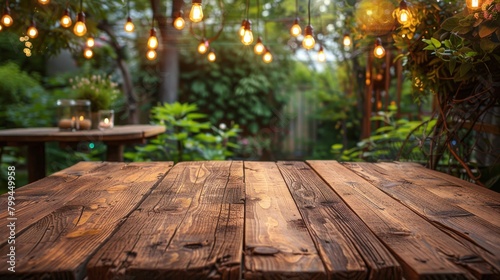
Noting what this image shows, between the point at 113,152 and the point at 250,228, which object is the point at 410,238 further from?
the point at 113,152

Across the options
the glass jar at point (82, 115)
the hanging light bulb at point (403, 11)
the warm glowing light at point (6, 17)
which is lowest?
the glass jar at point (82, 115)

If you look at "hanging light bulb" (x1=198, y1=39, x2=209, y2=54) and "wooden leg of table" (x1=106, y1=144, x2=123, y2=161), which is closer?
"hanging light bulb" (x1=198, y1=39, x2=209, y2=54)

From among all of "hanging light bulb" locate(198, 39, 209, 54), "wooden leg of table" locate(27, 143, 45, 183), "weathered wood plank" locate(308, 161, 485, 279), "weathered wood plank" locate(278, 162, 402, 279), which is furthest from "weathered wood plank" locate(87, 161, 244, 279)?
"wooden leg of table" locate(27, 143, 45, 183)

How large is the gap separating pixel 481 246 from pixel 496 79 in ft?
4.49

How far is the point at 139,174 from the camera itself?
6.55 feet

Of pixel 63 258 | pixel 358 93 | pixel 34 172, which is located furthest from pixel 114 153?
pixel 358 93

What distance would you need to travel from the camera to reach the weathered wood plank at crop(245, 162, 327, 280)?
0.87 m

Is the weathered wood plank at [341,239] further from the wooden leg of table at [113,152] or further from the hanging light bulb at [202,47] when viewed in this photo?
the wooden leg of table at [113,152]

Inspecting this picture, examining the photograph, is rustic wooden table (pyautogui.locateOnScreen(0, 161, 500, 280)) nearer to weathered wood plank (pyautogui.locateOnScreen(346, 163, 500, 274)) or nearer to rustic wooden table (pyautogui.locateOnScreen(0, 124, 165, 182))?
weathered wood plank (pyautogui.locateOnScreen(346, 163, 500, 274))

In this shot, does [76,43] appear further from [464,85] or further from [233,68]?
[233,68]

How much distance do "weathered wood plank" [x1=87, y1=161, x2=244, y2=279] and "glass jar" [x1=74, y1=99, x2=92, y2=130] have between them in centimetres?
264

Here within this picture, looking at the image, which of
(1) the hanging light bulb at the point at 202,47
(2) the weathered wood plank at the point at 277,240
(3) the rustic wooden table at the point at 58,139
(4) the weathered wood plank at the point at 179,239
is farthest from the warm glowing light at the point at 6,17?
(2) the weathered wood plank at the point at 277,240

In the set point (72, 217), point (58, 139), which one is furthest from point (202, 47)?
point (72, 217)

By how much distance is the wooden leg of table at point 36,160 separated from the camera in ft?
13.4
